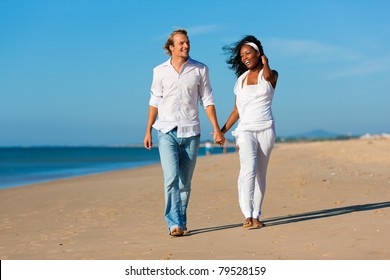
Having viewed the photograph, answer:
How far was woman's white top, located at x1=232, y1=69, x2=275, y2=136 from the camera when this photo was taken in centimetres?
716

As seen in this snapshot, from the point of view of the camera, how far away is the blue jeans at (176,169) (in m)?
6.81

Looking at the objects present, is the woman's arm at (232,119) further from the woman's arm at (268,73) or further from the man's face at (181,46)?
the man's face at (181,46)

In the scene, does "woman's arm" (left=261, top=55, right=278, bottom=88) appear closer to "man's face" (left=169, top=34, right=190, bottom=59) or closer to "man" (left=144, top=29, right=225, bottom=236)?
"man" (left=144, top=29, right=225, bottom=236)

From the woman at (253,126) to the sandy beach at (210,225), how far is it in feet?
1.25

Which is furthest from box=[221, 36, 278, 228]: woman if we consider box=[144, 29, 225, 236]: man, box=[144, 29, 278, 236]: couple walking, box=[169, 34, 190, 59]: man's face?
box=[169, 34, 190, 59]: man's face

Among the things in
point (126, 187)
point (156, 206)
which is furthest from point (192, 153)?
point (126, 187)

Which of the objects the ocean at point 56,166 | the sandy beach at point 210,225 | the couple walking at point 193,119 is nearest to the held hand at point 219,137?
the couple walking at point 193,119

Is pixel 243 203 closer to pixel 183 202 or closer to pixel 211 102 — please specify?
pixel 183 202

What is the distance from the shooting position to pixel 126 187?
14.5 metres

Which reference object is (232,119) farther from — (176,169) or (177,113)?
(176,169)

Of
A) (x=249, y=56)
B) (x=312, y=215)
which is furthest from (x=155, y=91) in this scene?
(x=312, y=215)

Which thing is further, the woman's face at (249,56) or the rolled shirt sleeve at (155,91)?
the woman's face at (249,56)
